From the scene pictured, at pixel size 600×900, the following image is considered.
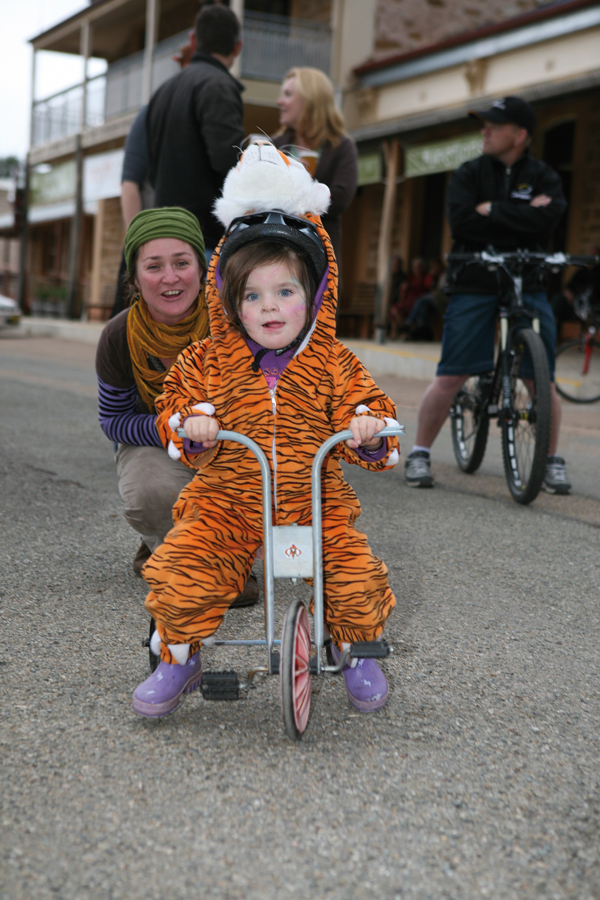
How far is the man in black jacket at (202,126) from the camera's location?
363cm

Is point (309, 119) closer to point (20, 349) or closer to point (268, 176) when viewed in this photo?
point (268, 176)

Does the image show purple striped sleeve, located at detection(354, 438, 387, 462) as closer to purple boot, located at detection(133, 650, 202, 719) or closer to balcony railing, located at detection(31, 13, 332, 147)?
purple boot, located at detection(133, 650, 202, 719)

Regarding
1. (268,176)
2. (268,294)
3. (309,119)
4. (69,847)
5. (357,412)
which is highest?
(309,119)

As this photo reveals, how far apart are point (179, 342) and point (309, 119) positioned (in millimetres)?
1791

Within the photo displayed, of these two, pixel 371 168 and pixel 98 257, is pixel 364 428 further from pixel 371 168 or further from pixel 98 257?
pixel 98 257

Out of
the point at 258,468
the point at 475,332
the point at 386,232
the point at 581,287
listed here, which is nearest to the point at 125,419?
the point at 258,468

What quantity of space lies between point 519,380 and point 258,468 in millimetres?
2501

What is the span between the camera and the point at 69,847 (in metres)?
1.47

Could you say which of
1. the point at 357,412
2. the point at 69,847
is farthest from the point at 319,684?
the point at 69,847

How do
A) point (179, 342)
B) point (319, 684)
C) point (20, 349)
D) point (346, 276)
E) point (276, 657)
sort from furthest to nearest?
point (346, 276) → point (20, 349) → point (179, 342) → point (319, 684) → point (276, 657)

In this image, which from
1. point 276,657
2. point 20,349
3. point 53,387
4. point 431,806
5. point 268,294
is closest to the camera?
point 431,806

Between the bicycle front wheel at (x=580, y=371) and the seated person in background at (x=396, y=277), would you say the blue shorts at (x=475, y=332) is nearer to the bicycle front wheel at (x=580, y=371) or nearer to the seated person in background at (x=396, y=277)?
the bicycle front wheel at (x=580, y=371)

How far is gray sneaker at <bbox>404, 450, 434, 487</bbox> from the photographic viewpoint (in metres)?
4.50

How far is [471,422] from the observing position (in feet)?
15.8
